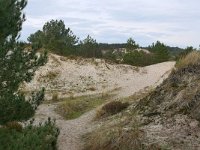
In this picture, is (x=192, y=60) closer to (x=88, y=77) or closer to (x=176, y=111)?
(x=176, y=111)

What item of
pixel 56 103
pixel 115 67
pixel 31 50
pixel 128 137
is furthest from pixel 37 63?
pixel 115 67

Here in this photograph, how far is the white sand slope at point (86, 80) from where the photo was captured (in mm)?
24750

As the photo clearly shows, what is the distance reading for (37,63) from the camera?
535 inches

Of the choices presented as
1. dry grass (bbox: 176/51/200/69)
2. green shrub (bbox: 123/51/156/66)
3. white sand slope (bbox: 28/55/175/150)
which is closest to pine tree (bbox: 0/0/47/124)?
white sand slope (bbox: 28/55/175/150)

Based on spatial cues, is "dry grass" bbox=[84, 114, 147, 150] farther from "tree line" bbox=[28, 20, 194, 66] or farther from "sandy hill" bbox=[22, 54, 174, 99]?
"tree line" bbox=[28, 20, 194, 66]

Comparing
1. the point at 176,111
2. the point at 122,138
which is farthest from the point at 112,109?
the point at 122,138

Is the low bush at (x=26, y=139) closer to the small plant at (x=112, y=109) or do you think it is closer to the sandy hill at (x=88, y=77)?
the small plant at (x=112, y=109)

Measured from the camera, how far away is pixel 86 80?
41.2 metres

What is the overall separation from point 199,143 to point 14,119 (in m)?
6.28

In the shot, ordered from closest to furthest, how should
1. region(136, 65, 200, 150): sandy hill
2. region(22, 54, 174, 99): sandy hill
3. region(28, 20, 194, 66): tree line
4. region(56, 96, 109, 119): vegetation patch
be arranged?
region(136, 65, 200, 150): sandy hill → region(56, 96, 109, 119): vegetation patch → region(22, 54, 174, 99): sandy hill → region(28, 20, 194, 66): tree line

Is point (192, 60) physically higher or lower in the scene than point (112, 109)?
higher

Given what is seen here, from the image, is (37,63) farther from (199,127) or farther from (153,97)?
(153,97)

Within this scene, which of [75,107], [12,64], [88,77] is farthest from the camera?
[88,77]

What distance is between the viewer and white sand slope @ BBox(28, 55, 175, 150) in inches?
974
